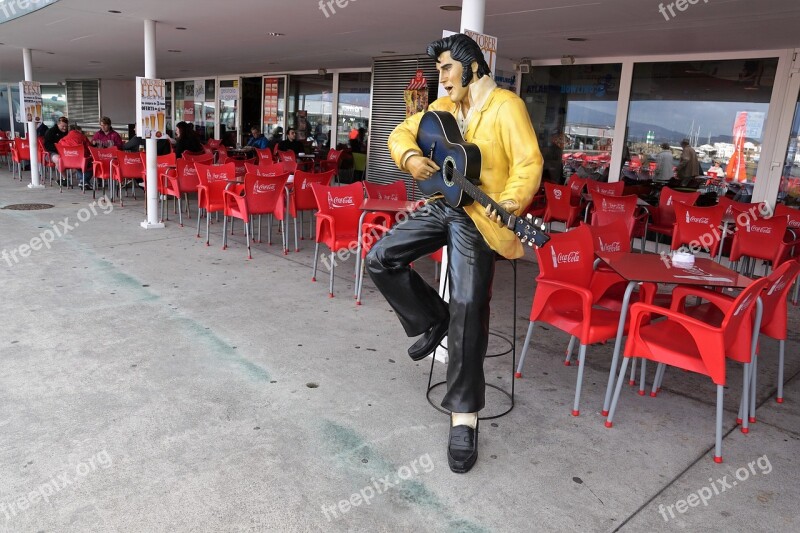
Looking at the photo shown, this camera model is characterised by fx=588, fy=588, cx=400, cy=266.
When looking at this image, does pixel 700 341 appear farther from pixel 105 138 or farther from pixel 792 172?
pixel 105 138

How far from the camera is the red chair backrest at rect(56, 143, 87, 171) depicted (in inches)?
409

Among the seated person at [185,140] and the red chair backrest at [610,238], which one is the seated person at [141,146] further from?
the red chair backrest at [610,238]

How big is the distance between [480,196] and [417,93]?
8156 mm

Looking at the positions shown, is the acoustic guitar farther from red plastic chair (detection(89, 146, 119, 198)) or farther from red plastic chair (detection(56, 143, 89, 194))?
red plastic chair (detection(56, 143, 89, 194))

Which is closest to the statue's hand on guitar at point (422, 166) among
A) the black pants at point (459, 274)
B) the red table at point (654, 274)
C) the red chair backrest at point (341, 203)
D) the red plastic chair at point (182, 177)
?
the black pants at point (459, 274)

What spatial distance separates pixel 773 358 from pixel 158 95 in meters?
7.57

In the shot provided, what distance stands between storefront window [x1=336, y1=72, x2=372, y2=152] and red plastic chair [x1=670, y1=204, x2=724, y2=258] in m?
9.08

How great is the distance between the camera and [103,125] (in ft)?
38.6

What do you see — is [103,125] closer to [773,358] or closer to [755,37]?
[755,37]

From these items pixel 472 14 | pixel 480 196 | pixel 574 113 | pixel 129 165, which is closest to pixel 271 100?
pixel 129 165

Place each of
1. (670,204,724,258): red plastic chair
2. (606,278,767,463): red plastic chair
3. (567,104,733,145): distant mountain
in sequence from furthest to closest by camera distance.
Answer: (567,104,733,145): distant mountain
(670,204,724,258): red plastic chair
(606,278,767,463): red plastic chair

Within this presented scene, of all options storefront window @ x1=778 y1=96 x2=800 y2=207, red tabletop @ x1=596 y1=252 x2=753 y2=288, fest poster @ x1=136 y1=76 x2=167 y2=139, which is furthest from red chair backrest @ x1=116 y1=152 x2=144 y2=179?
storefront window @ x1=778 y1=96 x2=800 y2=207

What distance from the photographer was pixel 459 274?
2809mm

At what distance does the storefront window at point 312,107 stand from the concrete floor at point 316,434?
1069 centimetres
